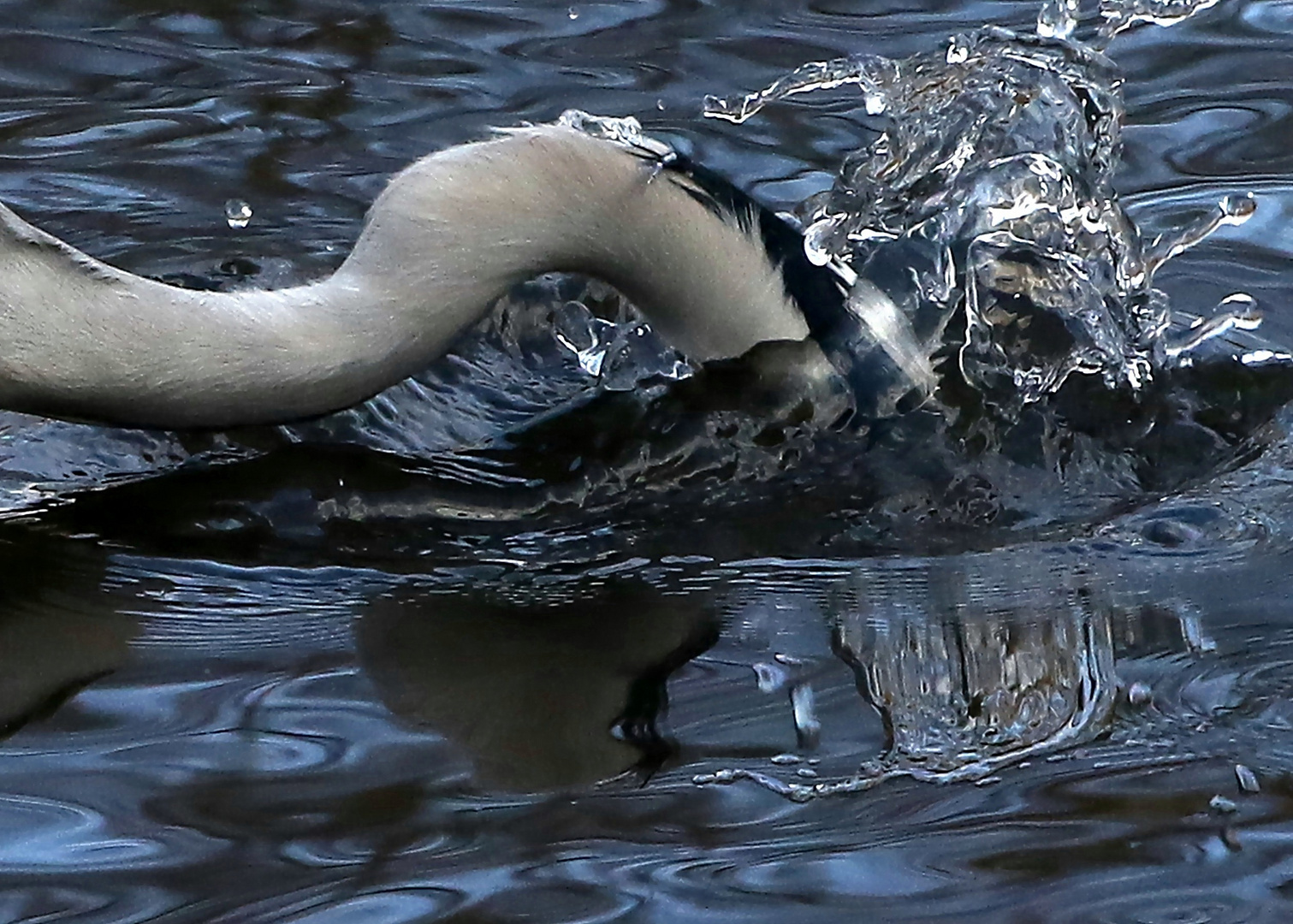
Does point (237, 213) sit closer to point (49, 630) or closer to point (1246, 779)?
point (49, 630)

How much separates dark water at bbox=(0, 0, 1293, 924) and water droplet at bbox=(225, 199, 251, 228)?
22 centimetres

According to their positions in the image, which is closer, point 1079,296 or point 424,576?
point 424,576

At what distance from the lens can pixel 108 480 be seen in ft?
11.1

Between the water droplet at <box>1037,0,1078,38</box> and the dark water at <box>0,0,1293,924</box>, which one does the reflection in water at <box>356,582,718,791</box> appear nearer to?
the dark water at <box>0,0,1293,924</box>

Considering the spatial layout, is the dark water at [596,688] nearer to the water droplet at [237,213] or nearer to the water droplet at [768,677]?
the water droplet at [768,677]

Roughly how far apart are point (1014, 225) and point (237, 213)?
1.52 meters

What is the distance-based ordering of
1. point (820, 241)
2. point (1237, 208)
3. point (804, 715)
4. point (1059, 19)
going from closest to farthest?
point (804, 715) → point (820, 241) → point (1059, 19) → point (1237, 208)

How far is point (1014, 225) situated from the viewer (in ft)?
12.4

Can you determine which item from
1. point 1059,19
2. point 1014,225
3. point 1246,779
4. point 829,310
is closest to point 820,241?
point 829,310

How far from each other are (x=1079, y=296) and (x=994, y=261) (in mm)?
147

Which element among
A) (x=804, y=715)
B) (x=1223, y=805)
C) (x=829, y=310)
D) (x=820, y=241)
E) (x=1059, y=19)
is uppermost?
(x=1059, y=19)

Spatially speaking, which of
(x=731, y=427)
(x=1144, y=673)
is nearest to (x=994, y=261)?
(x=731, y=427)

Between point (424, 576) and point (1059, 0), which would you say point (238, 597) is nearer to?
point (424, 576)

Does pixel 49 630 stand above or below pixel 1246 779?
above
